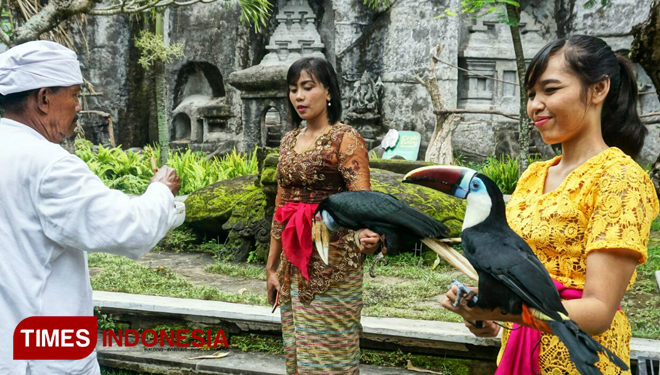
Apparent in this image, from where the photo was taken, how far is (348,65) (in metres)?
12.3

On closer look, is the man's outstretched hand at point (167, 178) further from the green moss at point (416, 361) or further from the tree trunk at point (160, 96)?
the tree trunk at point (160, 96)

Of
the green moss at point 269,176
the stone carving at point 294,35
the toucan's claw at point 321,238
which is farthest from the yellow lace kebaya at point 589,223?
the stone carving at point 294,35

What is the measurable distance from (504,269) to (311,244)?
4.46 feet

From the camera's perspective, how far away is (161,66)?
8.87m

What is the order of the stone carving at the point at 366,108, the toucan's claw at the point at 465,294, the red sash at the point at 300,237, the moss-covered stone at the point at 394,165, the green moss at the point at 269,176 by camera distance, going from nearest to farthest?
the toucan's claw at the point at 465,294
the red sash at the point at 300,237
the green moss at the point at 269,176
the moss-covered stone at the point at 394,165
the stone carving at the point at 366,108

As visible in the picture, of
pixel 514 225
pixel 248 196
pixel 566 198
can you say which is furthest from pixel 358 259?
pixel 248 196

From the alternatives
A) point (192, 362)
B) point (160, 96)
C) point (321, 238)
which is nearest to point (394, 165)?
point (160, 96)

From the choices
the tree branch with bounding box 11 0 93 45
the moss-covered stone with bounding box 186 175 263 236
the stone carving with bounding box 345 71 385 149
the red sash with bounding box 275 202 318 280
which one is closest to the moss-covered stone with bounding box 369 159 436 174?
the moss-covered stone with bounding box 186 175 263 236

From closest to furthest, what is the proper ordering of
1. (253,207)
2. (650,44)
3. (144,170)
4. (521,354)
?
(521,354) → (650,44) → (253,207) → (144,170)

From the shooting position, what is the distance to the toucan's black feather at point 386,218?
1.39 meters

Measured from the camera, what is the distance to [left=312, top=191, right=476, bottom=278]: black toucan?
1.35 metres

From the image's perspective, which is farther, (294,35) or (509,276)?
(294,35)

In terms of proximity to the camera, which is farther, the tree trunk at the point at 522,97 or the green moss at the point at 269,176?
the tree trunk at the point at 522,97

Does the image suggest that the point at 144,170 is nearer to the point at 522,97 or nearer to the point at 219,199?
the point at 219,199
